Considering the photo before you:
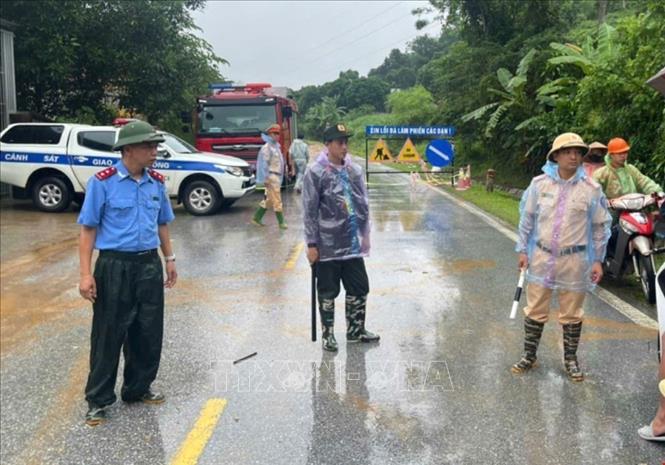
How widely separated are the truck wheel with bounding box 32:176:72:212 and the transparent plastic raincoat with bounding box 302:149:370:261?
35.5 feet

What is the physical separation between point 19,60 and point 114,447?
17.9 m

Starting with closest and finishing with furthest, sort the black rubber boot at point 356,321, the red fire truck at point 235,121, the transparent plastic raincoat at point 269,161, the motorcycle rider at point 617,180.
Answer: the black rubber boot at point 356,321 → the motorcycle rider at point 617,180 → the transparent plastic raincoat at point 269,161 → the red fire truck at point 235,121

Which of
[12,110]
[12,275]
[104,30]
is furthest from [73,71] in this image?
[12,275]

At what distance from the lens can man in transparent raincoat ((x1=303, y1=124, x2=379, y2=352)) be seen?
5578mm

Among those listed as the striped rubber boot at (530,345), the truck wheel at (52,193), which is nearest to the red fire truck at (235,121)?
the truck wheel at (52,193)

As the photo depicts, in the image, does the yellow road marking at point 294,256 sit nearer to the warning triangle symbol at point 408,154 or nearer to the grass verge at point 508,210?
the grass verge at point 508,210

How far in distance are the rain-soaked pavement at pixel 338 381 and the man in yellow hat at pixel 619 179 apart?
4.01ft

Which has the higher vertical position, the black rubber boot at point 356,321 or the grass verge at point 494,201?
the grass verge at point 494,201

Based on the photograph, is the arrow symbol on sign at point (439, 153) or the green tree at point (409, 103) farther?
the green tree at point (409, 103)

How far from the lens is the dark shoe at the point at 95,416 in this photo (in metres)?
4.41

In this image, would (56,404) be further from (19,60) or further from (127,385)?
(19,60)

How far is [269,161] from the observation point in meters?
12.3

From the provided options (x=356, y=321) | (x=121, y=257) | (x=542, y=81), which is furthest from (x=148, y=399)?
(x=542, y=81)

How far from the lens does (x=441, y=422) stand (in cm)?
437
